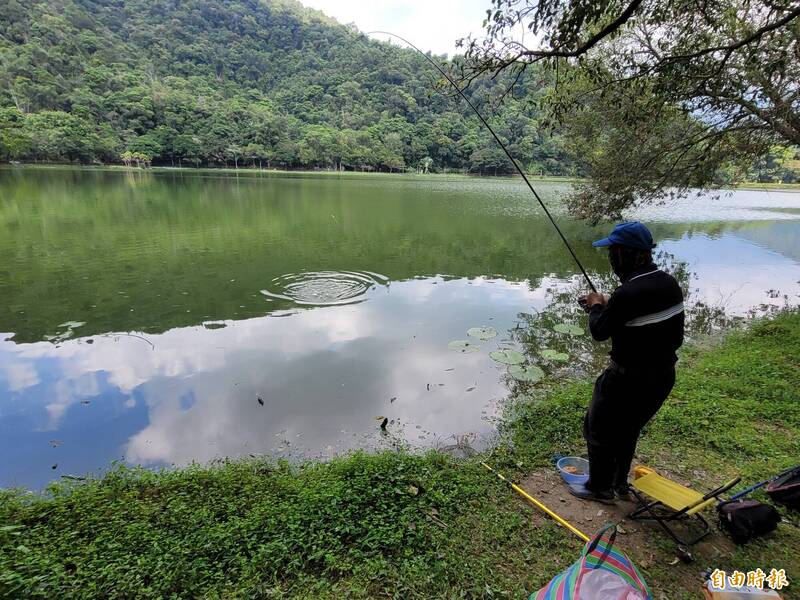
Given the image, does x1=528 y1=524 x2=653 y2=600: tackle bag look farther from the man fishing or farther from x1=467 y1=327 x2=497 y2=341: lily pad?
x1=467 y1=327 x2=497 y2=341: lily pad

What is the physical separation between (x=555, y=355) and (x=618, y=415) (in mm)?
4076

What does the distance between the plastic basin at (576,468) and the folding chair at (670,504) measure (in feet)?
1.31

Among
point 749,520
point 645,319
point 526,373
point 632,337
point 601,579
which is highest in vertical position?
point 645,319

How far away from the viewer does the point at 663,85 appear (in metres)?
5.83

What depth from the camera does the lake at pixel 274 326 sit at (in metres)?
4.84

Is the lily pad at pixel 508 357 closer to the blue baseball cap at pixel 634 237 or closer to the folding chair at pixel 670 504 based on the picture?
the folding chair at pixel 670 504

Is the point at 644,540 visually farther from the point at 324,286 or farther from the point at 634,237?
the point at 324,286

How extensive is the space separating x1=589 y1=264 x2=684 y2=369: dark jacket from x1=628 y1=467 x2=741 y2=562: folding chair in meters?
→ 0.98

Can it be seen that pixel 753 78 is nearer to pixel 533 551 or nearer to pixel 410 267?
pixel 410 267

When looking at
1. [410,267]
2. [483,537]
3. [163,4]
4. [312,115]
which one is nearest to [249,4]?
[163,4]

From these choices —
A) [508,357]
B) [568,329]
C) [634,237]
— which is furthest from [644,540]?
[568,329]

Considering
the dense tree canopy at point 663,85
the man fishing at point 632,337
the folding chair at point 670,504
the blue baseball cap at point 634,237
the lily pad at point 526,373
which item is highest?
the dense tree canopy at point 663,85

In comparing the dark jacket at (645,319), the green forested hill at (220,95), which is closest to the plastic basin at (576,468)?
the dark jacket at (645,319)

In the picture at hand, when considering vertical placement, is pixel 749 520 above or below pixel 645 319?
below
